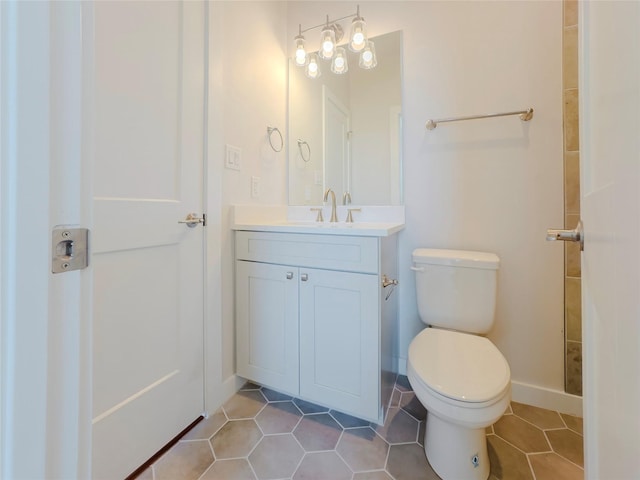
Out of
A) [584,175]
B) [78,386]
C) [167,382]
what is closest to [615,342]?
[584,175]

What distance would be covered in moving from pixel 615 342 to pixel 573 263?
1.24m

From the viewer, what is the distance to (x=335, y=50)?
1.69 metres

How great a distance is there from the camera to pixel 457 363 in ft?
3.51

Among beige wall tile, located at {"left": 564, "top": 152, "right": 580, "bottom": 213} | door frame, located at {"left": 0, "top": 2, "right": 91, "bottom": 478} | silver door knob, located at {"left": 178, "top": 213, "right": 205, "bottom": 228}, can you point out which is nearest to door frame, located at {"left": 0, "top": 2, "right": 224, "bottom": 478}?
door frame, located at {"left": 0, "top": 2, "right": 91, "bottom": 478}

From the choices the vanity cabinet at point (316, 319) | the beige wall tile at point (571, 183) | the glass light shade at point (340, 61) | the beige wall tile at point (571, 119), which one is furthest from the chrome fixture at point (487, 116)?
the vanity cabinet at point (316, 319)

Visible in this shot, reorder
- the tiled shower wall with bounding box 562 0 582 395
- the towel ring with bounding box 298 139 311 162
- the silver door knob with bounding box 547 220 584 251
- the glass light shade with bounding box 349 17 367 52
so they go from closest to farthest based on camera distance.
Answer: the silver door knob with bounding box 547 220 584 251 → the tiled shower wall with bounding box 562 0 582 395 → the glass light shade with bounding box 349 17 367 52 → the towel ring with bounding box 298 139 311 162

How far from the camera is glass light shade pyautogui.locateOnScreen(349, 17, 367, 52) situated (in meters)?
1.59

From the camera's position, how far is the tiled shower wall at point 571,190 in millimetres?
1299

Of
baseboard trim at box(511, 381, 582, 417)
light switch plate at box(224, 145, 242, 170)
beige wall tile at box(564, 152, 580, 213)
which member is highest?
light switch plate at box(224, 145, 242, 170)

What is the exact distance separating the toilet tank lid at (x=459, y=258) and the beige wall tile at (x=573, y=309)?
0.34m

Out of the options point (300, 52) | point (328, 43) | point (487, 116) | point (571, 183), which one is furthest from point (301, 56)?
point (571, 183)

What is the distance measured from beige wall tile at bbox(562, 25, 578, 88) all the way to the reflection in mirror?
0.74 m

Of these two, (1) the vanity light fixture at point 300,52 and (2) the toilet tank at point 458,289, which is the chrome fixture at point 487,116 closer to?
(2) the toilet tank at point 458,289

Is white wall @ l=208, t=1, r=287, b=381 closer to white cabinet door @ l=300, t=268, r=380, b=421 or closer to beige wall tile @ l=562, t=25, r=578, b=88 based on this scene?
white cabinet door @ l=300, t=268, r=380, b=421
